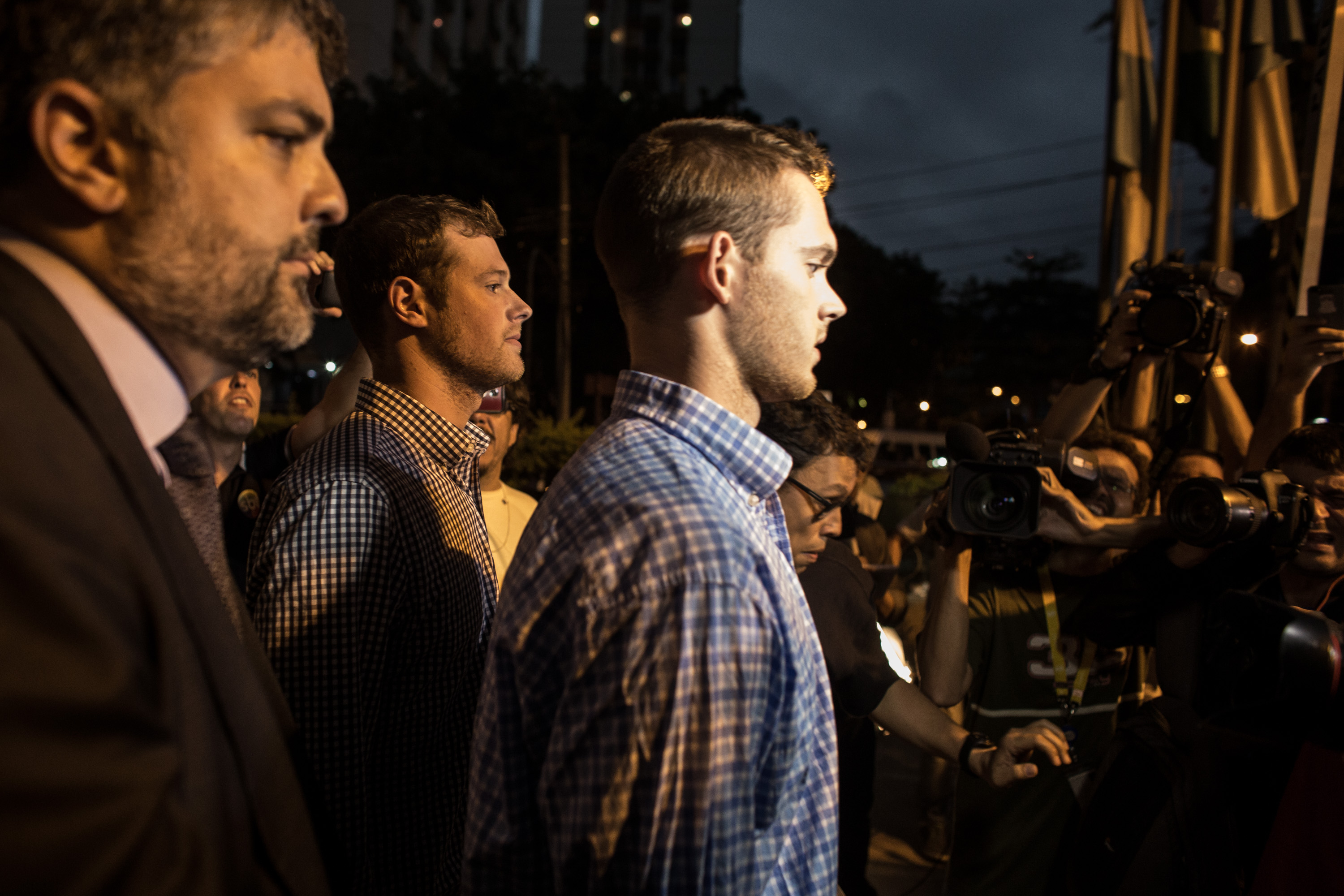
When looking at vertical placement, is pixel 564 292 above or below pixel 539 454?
above

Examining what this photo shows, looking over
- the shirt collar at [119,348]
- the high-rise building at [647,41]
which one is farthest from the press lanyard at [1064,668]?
the high-rise building at [647,41]

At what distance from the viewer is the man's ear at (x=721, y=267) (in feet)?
4.13

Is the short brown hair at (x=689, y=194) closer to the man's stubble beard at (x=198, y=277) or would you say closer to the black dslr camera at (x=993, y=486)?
the man's stubble beard at (x=198, y=277)

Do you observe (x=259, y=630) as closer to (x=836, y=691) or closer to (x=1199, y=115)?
(x=836, y=691)

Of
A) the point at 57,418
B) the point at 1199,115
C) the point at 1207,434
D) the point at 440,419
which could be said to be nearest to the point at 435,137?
the point at 1199,115

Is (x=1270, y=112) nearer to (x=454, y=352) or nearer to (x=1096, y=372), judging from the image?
(x=1096, y=372)

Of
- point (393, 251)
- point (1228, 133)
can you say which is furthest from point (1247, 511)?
point (1228, 133)

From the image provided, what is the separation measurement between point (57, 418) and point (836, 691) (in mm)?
1998

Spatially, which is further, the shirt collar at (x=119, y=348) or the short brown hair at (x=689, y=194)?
the short brown hair at (x=689, y=194)

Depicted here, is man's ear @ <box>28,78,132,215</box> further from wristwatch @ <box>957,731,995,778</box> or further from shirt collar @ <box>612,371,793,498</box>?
wristwatch @ <box>957,731,995,778</box>

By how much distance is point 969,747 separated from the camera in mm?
2311

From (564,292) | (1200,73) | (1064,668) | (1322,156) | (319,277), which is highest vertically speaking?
(1200,73)

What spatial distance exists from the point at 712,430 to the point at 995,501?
1.51 m

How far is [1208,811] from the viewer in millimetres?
2094
